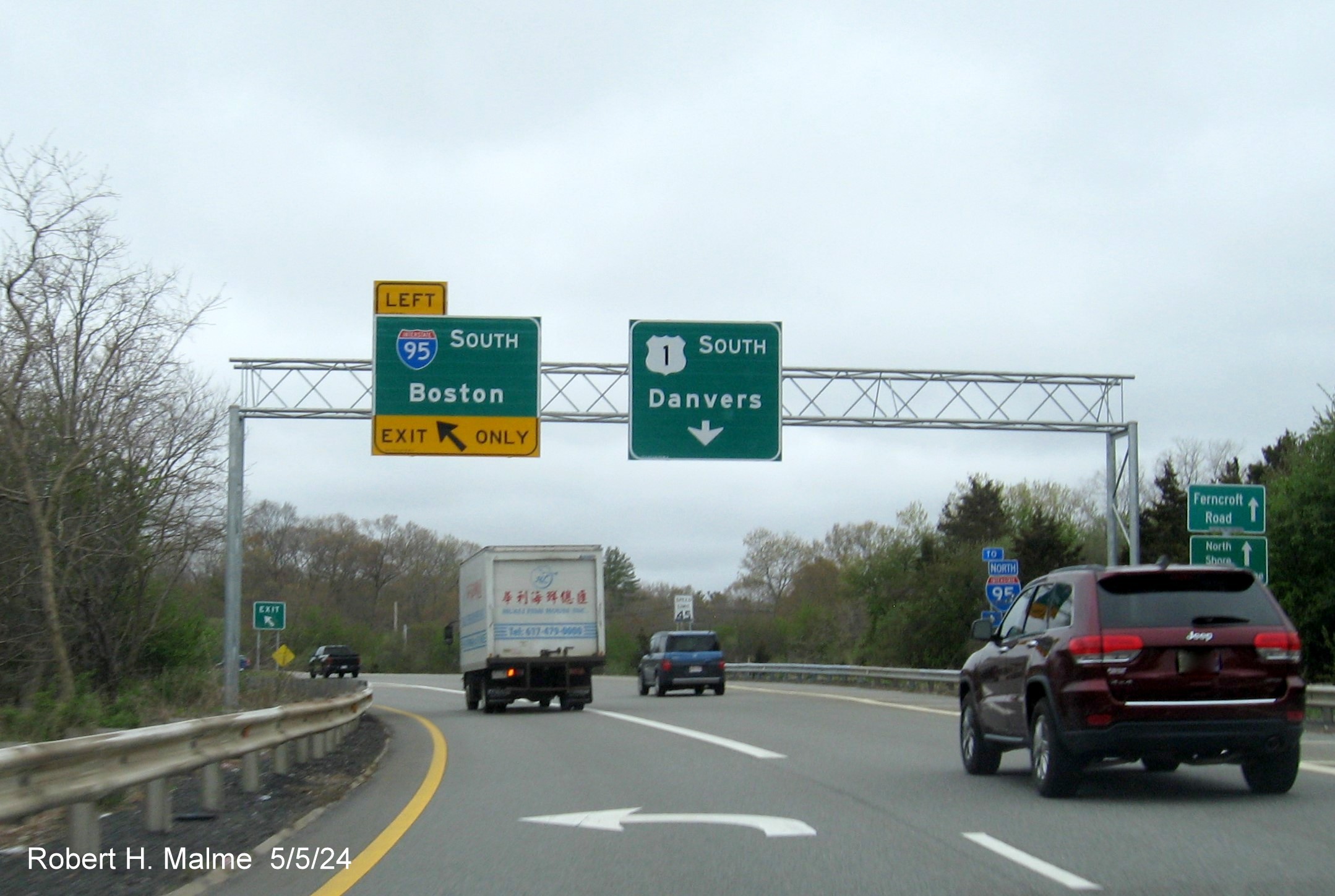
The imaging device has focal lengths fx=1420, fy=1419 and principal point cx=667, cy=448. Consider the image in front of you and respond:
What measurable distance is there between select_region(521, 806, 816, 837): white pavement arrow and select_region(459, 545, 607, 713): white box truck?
19582 mm

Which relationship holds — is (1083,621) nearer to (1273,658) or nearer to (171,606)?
(1273,658)

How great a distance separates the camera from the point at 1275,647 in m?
10.3

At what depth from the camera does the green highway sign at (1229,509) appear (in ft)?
73.6

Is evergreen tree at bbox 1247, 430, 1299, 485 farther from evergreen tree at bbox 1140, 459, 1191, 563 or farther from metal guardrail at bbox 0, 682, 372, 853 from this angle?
metal guardrail at bbox 0, 682, 372, 853

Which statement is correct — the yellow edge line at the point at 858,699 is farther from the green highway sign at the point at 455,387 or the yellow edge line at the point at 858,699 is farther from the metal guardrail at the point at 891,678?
the green highway sign at the point at 455,387

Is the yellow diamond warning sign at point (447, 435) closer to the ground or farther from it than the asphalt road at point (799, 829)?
farther from it

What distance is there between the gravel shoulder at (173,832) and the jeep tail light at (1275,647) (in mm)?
7099

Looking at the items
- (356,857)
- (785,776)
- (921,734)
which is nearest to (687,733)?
(921,734)

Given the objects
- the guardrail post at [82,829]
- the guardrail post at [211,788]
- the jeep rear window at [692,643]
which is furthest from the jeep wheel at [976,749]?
the jeep rear window at [692,643]

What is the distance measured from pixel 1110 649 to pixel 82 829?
22.7 feet

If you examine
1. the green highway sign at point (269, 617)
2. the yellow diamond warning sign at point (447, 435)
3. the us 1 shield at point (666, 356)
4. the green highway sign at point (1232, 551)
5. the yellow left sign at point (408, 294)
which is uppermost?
the yellow left sign at point (408, 294)

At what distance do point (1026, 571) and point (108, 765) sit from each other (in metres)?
48.5

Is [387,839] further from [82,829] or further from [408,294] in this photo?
[408,294]

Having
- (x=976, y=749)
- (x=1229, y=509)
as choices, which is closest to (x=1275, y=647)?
(x=976, y=749)
